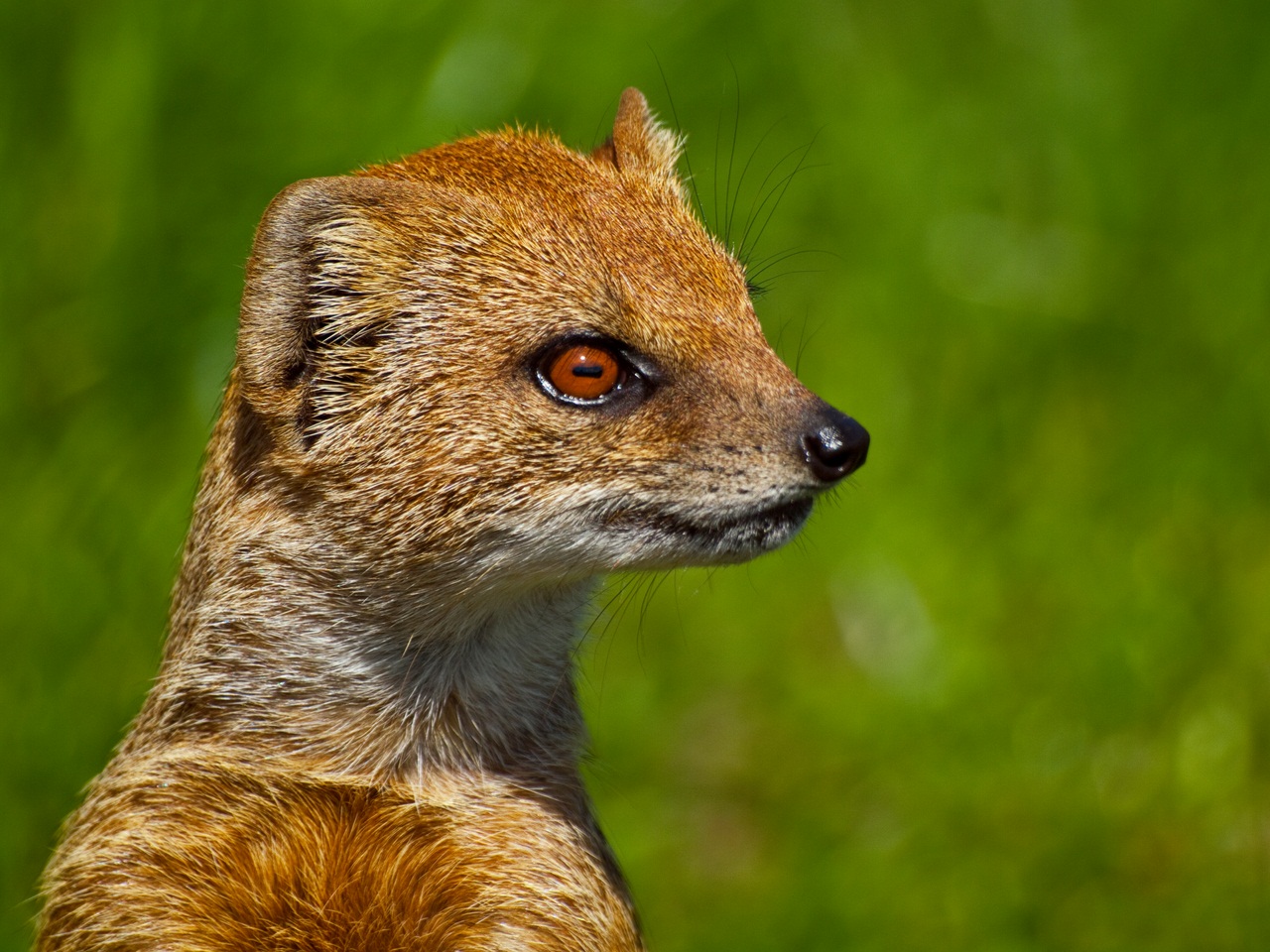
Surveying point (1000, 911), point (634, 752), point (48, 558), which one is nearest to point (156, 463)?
point (48, 558)

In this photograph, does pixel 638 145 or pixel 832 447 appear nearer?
pixel 832 447

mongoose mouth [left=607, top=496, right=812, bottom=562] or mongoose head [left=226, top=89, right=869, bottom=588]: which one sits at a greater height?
mongoose head [left=226, top=89, right=869, bottom=588]

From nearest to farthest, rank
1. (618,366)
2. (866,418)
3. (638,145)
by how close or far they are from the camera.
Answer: (618,366)
(638,145)
(866,418)

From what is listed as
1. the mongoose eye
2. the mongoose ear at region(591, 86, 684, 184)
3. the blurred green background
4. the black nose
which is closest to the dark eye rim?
Answer: the mongoose eye

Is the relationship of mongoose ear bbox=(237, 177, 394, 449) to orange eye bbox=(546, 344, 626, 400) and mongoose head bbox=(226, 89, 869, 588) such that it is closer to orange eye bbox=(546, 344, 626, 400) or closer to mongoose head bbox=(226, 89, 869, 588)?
mongoose head bbox=(226, 89, 869, 588)

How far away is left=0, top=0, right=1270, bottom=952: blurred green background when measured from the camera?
187 inches

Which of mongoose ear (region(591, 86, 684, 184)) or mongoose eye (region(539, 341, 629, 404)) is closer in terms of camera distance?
mongoose eye (region(539, 341, 629, 404))

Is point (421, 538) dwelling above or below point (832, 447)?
below

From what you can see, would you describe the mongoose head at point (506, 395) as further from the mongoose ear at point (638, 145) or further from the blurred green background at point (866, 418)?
the blurred green background at point (866, 418)

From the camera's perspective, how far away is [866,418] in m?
5.88

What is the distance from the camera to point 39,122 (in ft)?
16.9

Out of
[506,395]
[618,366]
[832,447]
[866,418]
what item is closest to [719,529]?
Result: [832,447]

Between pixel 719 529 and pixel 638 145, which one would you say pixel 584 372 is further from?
pixel 638 145

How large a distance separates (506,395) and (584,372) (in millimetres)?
155
